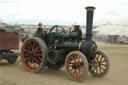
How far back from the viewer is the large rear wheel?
24.1ft

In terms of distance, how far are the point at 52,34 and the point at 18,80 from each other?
2.30 meters

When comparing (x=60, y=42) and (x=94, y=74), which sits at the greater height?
(x=60, y=42)

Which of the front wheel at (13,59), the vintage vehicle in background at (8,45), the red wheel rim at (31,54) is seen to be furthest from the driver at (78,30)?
the front wheel at (13,59)

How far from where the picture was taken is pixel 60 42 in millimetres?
7484

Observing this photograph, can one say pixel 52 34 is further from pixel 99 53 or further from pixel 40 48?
pixel 99 53

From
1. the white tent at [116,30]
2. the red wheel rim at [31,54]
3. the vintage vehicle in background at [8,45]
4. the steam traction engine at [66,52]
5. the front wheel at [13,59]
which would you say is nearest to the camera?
the steam traction engine at [66,52]

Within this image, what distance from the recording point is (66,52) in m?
7.43

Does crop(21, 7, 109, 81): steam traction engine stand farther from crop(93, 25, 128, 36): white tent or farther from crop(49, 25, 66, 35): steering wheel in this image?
crop(93, 25, 128, 36): white tent

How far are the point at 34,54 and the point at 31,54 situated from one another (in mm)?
172

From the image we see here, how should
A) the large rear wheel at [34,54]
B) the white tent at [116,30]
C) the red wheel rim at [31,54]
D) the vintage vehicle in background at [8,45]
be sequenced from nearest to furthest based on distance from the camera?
the large rear wheel at [34,54]
the red wheel rim at [31,54]
the vintage vehicle in background at [8,45]
the white tent at [116,30]

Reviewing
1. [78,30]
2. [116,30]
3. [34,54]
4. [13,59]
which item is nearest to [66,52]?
[78,30]

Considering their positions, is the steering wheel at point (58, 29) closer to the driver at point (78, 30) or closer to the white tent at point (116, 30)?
the driver at point (78, 30)

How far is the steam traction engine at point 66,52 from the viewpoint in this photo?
263 inches

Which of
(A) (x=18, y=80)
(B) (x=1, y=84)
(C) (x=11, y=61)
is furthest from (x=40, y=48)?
(C) (x=11, y=61)
